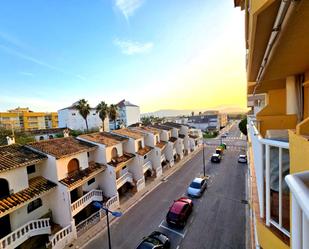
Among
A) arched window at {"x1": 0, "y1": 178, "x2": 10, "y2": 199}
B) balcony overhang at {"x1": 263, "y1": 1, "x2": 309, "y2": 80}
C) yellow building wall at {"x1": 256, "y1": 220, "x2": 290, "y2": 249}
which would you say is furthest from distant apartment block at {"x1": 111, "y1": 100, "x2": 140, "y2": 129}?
yellow building wall at {"x1": 256, "y1": 220, "x2": 290, "y2": 249}

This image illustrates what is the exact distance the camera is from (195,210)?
1652 centimetres

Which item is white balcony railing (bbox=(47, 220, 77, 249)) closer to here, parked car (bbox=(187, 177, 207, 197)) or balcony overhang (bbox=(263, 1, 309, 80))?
parked car (bbox=(187, 177, 207, 197))

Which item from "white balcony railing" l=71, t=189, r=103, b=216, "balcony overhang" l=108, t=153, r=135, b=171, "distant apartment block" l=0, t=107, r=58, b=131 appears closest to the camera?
"white balcony railing" l=71, t=189, r=103, b=216

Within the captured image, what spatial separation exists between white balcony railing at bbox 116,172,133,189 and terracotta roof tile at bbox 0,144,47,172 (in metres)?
7.23

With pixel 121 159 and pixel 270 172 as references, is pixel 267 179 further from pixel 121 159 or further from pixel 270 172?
pixel 121 159

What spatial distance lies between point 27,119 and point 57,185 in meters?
62.5

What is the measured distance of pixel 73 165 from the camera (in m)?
14.5

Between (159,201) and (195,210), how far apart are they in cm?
363

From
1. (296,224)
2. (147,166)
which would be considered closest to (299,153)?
(296,224)

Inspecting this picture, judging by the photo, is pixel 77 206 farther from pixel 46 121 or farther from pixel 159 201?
pixel 46 121

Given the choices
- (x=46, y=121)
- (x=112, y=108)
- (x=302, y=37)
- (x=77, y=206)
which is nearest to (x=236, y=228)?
(x=77, y=206)

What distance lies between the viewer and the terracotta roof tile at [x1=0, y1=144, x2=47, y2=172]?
1097 cm

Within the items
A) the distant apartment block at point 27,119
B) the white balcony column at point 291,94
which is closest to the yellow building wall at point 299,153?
the white balcony column at point 291,94

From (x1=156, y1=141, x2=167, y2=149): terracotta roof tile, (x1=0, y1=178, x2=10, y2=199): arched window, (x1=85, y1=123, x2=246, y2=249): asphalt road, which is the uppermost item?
(x1=0, y1=178, x2=10, y2=199): arched window
